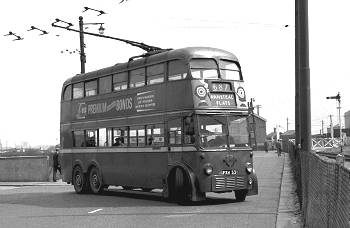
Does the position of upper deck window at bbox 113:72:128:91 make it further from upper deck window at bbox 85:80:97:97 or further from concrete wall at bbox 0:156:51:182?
concrete wall at bbox 0:156:51:182

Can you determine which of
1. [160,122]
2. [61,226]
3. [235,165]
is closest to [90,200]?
[160,122]

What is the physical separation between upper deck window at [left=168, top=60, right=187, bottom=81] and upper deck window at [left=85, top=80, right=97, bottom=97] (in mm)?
4572

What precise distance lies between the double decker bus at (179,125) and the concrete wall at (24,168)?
1133 cm

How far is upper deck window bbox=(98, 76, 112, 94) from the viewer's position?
19.0 metres

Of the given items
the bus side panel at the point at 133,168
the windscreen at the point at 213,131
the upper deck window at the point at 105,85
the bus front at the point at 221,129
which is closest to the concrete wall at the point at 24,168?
the bus side panel at the point at 133,168

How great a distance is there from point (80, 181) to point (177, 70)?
7.00m

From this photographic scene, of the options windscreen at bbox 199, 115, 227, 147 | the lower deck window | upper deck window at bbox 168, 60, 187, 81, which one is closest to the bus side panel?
the lower deck window

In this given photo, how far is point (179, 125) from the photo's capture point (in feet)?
51.6

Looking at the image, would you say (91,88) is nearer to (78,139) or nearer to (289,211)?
(78,139)

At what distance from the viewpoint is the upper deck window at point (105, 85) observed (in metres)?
19.0

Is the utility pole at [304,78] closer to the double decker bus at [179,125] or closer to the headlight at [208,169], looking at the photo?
the double decker bus at [179,125]

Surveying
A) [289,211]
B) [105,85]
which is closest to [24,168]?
[105,85]

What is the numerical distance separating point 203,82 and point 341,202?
10.6m

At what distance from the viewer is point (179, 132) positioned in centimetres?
1573
